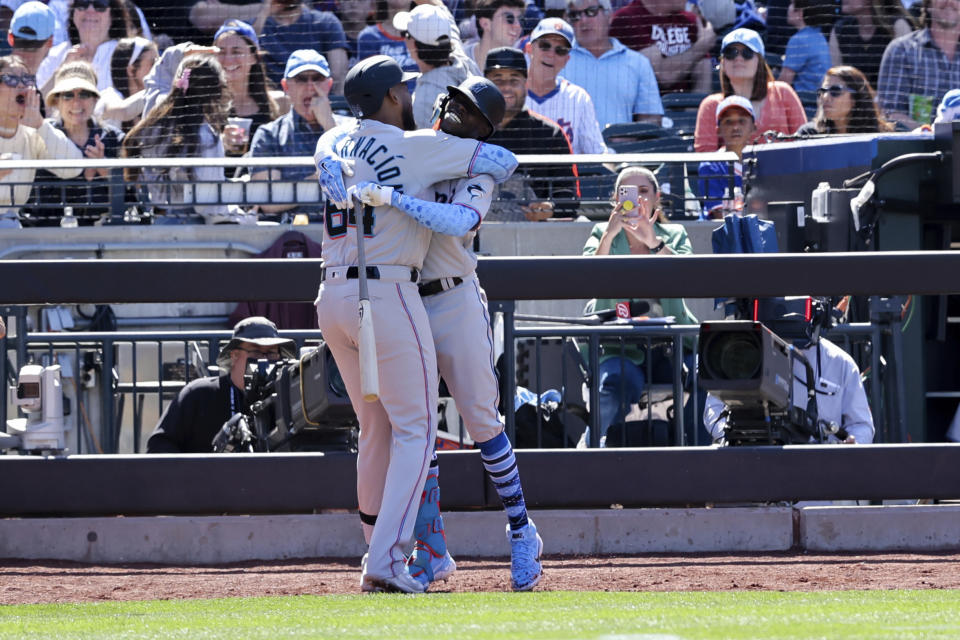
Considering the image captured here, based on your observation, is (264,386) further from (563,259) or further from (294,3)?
(294,3)

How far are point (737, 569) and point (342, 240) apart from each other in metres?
1.98

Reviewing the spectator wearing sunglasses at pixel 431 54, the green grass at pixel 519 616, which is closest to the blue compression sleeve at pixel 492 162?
the green grass at pixel 519 616

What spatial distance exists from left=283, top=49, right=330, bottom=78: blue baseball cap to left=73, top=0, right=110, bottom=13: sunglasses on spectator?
214 cm

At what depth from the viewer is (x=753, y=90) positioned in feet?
37.4

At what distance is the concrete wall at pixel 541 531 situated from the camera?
6141 millimetres

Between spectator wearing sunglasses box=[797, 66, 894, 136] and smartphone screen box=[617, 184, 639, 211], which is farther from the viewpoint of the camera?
spectator wearing sunglasses box=[797, 66, 894, 136]

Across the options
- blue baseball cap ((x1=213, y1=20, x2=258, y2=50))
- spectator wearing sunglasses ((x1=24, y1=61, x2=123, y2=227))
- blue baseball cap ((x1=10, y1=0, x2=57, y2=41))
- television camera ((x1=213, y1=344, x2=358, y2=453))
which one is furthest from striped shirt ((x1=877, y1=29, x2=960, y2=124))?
television camera ((x1=213, y1=344, x2=358, y2=453))

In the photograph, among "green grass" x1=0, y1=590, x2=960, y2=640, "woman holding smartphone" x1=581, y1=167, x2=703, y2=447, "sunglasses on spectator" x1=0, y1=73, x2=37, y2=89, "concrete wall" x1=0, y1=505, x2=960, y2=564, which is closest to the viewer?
"green grass" x1=0, y1=590, x2=960, y2=640

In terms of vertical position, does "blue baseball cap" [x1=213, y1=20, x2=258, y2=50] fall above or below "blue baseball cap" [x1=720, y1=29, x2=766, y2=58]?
above

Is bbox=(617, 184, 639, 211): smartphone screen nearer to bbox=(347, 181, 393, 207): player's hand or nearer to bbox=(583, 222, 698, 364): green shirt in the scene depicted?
bbox=(583, 222, 698, 364): green shirt

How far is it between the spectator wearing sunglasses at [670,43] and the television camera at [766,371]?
575 cm

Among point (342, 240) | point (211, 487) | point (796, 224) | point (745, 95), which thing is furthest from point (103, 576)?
point (745, 95)

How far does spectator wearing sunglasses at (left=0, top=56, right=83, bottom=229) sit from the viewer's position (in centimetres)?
1080

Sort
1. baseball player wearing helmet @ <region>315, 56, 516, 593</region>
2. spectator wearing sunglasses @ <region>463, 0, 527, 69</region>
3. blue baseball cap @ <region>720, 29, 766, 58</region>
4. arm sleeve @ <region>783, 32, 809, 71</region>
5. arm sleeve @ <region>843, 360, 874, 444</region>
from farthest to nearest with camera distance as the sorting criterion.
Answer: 1. arm sleeve @ <region>783, 32, 809, 71</region>
2. spectator wearing sunglasses @ <region>463, 0, 527, 69</region>
3. blue baseball cap @ <region>720, 29, 766, 58</region>
4. arm sleeve @ <region>843, 360, 874, 444</region>
5. baseball player wearing helmet @ <region>315, 56, 516, 593</region>
